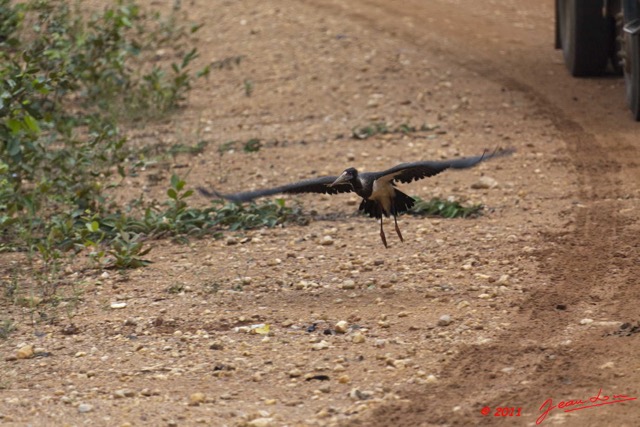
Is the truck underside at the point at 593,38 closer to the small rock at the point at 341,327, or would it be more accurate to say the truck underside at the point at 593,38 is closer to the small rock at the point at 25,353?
the small rock at the point at 341,327

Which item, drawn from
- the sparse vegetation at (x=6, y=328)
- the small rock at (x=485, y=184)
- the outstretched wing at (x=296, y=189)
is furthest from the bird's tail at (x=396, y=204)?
the sparse vegetation at (x=6, y=328)

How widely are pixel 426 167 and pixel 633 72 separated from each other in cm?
368

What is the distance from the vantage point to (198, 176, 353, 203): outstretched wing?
6062 mm

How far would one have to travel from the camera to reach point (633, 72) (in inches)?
354

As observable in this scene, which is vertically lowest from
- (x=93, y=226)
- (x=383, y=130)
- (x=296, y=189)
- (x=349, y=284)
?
(x=383, y=130)

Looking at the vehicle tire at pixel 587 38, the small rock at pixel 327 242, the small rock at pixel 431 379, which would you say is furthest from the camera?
the vehicle tire at pixel 587 38

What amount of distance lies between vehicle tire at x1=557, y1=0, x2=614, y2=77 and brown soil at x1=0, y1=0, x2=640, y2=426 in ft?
0.57

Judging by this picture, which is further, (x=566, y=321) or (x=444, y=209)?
(x=444, y=209)

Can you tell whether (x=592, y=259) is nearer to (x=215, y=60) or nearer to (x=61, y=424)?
(x=61, y=424)

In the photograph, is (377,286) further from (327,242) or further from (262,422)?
(262,422)
